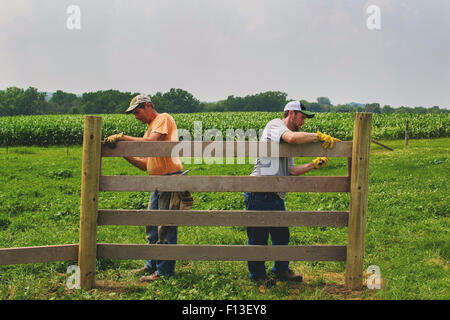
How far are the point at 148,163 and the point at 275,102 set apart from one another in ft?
340

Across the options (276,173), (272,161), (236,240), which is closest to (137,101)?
(272,161)

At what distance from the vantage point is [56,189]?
1338 cm

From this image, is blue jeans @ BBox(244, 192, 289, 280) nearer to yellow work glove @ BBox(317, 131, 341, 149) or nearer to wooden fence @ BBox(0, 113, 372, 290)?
wooden fence @ BBox(0, 113, 372, 290)

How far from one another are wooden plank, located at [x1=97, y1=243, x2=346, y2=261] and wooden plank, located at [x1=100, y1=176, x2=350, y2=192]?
696 millimetres

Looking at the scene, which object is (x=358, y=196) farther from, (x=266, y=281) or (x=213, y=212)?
(x=213, y=212)

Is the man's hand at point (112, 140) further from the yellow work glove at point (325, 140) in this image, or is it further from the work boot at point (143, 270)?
the yellow work glove at point (325, 140)

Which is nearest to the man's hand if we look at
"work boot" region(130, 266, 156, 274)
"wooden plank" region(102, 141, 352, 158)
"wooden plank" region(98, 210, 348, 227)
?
"wooden plank" region(102, 141, 352, 158)

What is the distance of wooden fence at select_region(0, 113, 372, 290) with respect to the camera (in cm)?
525

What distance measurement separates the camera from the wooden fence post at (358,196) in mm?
5234

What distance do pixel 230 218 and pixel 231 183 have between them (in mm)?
409

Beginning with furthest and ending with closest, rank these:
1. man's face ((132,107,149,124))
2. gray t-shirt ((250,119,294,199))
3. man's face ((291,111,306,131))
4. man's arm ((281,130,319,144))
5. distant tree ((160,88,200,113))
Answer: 1. distant tree ((160,88,200,113))
2. man's face ((132,107,149,124))
3. man's face ((291,111,306,131))
4. gray t-shirt ((250,119,294,199))
5. man's arm ((281,130,319,144))

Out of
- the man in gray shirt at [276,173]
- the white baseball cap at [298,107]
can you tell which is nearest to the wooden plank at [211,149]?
the man in gray shirt at [276,173]
